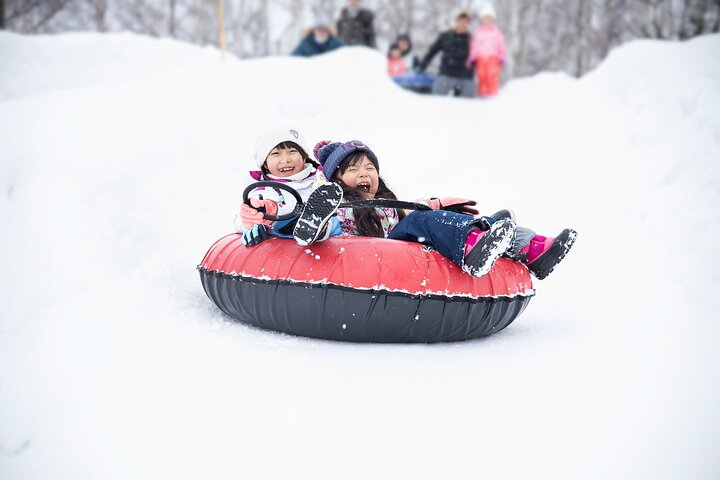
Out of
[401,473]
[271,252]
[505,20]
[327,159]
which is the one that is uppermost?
[505,20]

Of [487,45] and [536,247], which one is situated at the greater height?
Answer: [487,45]

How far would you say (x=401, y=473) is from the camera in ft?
5.61

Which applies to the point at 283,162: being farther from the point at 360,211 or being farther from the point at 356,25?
the point at 356,25

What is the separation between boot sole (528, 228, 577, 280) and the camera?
107 inches

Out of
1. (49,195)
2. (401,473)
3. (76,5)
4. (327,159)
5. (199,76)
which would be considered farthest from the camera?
(76,5)

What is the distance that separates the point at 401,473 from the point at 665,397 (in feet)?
3.49

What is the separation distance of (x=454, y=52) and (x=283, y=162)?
689cm

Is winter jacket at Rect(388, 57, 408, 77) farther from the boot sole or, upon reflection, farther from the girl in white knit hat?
the boot sole

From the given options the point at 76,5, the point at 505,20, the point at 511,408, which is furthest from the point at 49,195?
the point at 76,5

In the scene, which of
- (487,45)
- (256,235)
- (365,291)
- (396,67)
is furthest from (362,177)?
(396,67)

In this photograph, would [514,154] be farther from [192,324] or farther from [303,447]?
[303,447]

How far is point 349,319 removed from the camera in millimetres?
2451

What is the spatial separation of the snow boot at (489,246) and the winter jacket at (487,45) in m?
7.44

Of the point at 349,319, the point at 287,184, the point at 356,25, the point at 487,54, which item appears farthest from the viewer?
the point at 356,25
